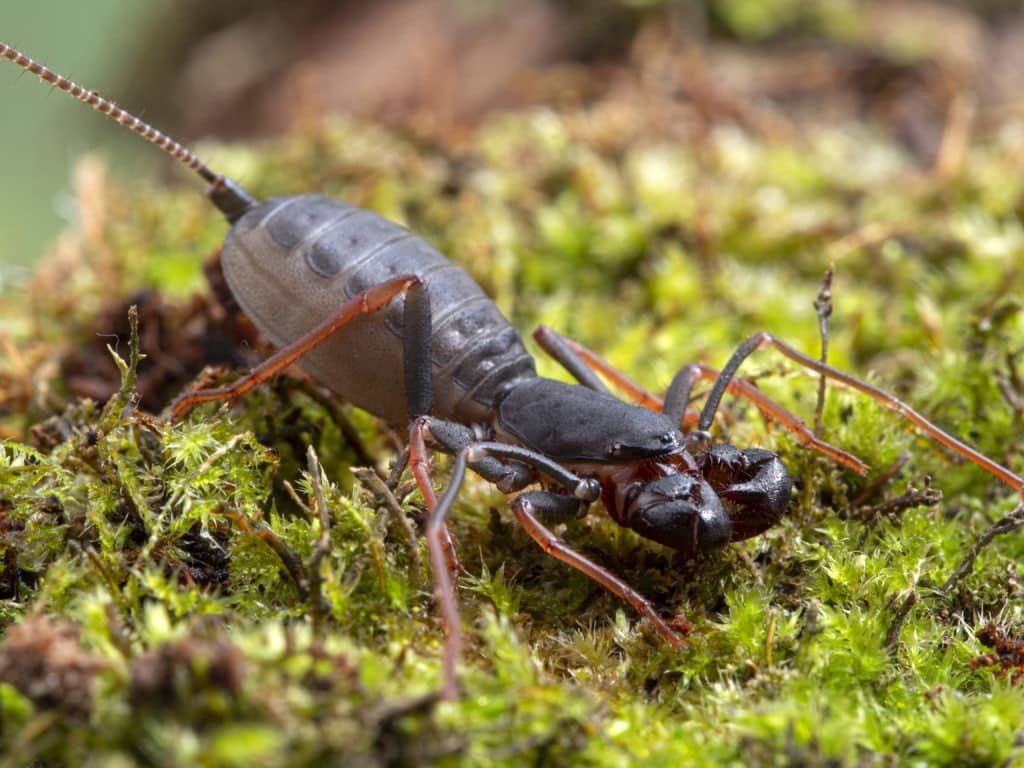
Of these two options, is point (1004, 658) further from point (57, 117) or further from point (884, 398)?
point (57, 117)

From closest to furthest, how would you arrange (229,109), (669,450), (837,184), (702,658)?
(702,658) < (669,450) < (837,184) < (229,109)

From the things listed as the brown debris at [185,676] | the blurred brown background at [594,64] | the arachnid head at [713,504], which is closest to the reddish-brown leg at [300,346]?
the arachnid head at [713,504]

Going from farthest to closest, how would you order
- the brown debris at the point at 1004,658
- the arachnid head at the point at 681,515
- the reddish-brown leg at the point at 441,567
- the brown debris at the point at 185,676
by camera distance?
the arachnid head at the point at 681,515
the brown debris at the point at 1004,658
the reddish-brown leg at the point at 441,567
the brown debris at the point at 185,676

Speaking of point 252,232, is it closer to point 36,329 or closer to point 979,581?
point 36,329

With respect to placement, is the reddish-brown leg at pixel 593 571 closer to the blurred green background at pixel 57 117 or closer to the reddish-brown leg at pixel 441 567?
the reddish-brown leg at pixel 441 567

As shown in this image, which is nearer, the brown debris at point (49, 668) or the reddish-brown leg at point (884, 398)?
the brown debris at point (49, 668)

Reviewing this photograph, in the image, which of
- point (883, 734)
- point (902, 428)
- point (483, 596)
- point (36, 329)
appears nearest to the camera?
point (883, 734)

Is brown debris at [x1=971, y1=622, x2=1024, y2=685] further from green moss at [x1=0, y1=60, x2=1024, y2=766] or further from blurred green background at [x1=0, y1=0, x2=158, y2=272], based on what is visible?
blurred green background at [x1=0, y1=0, x2=158, y2=272]

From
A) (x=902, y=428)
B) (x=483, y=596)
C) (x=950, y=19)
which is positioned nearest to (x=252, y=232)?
(x=483, y=596)
